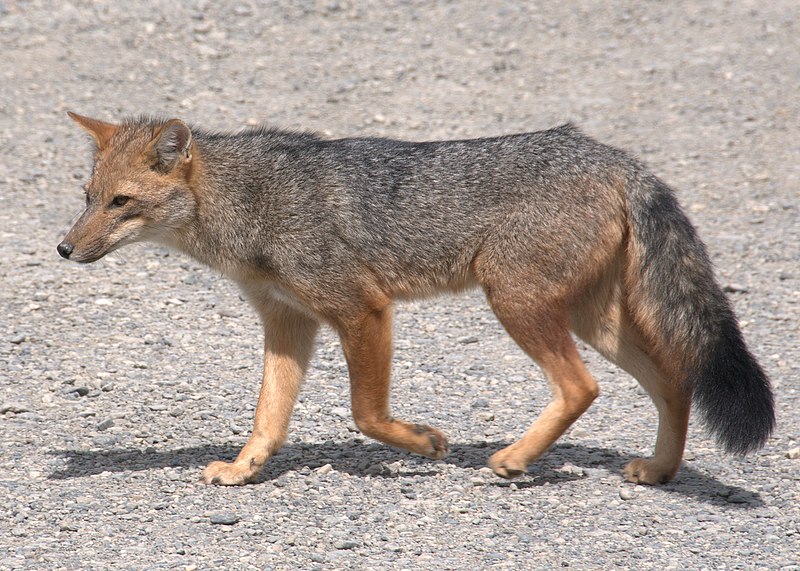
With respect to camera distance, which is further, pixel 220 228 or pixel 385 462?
pixel 385 462

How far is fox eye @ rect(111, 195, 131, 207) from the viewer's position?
21.0 feet

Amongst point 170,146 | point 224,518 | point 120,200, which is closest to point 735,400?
point 224,518

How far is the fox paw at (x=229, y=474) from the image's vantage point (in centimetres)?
634

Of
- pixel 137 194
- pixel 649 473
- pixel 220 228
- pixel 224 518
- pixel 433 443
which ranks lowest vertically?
pixel 224 518

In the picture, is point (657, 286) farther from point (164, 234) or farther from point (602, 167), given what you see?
point (164, 234)

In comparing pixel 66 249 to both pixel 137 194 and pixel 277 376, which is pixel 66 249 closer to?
pixel 137 194

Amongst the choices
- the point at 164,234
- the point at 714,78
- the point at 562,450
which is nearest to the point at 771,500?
the point at 562,450

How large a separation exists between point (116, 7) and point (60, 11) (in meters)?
0.75

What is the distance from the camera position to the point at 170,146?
6500 millimetres

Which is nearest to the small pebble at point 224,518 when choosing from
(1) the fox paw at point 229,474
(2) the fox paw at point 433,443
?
(1) the fox paw at point 229,474

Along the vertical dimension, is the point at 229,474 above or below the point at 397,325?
below

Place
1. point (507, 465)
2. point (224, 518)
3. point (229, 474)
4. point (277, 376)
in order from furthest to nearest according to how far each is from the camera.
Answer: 1. point (277, 376)
2. point (229, 474)
3. point (507, 465)
4. point (224, 518)

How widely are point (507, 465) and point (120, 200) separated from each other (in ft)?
8.78

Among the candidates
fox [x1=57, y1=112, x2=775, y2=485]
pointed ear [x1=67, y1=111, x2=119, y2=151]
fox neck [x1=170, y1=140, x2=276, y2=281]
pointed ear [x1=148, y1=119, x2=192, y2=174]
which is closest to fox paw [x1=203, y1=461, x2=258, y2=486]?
fox [x1=57, y1=112, x2=775, y2=485]
